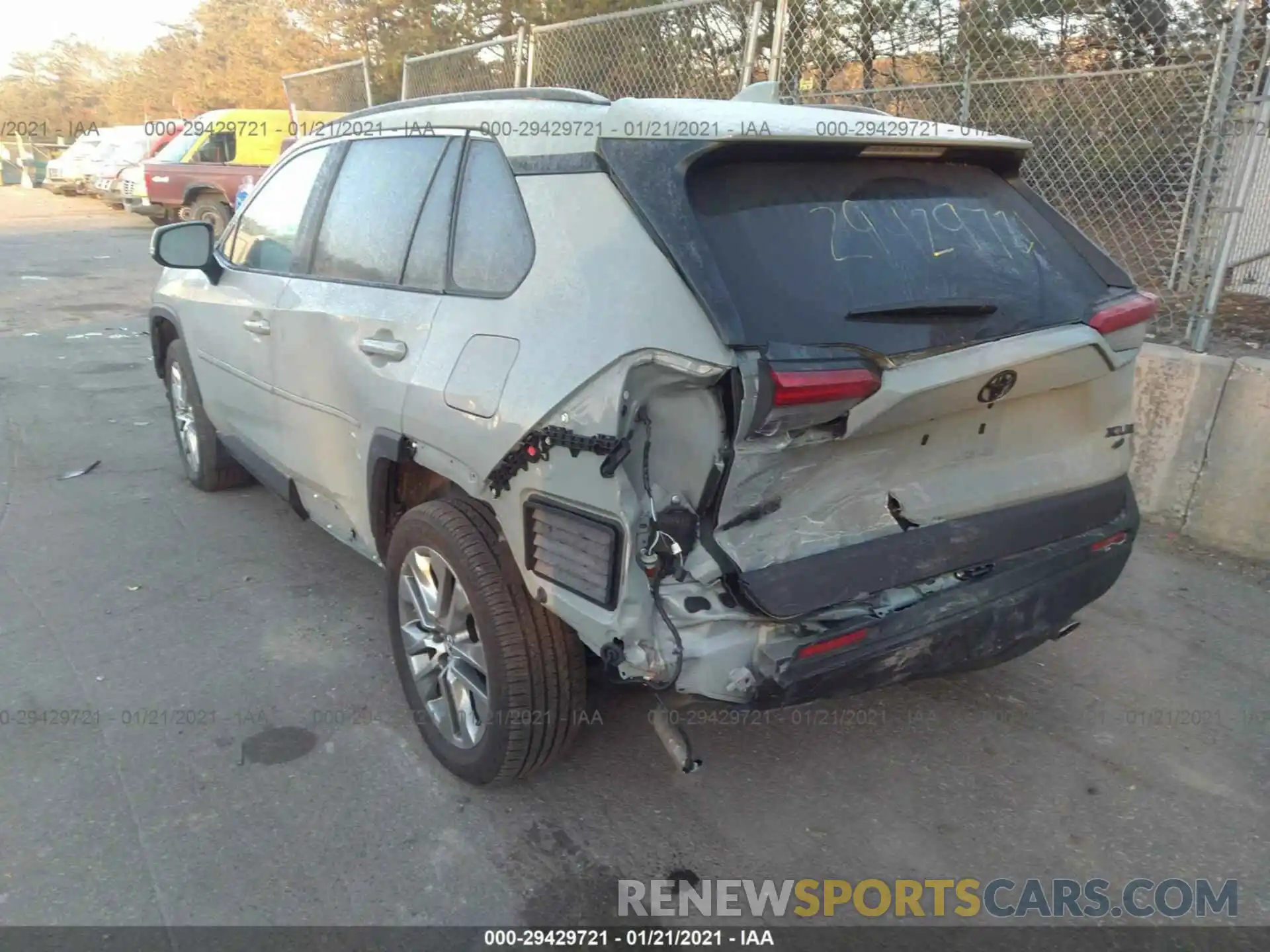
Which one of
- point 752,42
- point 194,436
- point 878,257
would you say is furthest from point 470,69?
point 878,257

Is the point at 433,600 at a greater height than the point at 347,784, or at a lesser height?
greater

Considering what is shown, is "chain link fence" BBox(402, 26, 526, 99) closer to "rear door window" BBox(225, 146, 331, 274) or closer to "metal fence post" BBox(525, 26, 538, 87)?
"metal fence post" BBox(525, 26, 538, 87)

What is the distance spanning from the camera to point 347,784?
118 inches

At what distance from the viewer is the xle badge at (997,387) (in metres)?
2.48

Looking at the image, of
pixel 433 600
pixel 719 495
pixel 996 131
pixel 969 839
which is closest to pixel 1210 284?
pixel 996 131

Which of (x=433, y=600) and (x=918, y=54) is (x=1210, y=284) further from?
(x=433, y=600)

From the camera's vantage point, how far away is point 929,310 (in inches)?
96.7

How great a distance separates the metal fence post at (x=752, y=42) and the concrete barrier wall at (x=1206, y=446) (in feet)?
11.5

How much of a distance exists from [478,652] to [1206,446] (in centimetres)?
385

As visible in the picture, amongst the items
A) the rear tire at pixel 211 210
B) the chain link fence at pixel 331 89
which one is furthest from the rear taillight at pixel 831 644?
the rear tire at pixel 211 210

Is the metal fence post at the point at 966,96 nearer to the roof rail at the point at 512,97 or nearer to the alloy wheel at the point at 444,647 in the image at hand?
the roof rail at the point at 512,97

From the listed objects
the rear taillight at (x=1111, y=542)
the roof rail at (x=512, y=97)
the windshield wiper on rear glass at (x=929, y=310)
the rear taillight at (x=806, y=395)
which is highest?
the roof rail at (x=512, y=97)

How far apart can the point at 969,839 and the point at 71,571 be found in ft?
13.0

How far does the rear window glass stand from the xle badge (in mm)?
116
